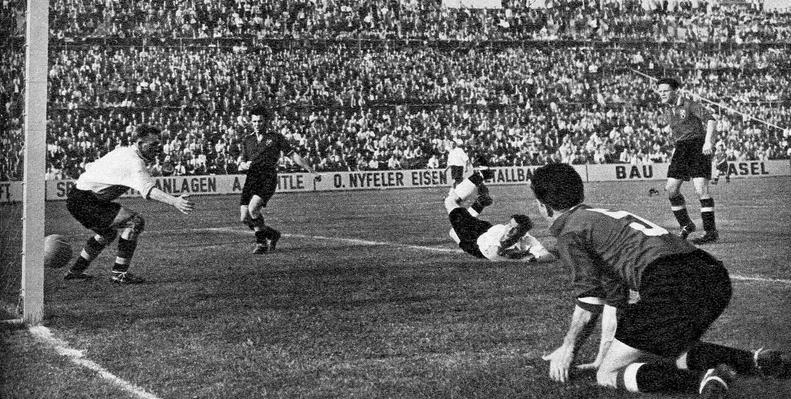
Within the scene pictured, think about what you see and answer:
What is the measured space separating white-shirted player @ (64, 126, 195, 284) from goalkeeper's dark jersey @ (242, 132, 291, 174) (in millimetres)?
2791

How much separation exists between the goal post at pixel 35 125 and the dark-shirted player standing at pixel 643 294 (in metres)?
3.04

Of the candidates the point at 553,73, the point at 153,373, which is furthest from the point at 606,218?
the point at 553,73

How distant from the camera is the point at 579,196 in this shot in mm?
3996

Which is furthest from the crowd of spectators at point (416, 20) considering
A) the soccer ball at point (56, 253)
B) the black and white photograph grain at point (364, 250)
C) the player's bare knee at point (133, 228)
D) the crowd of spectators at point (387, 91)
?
the player's bare knee at point (133, 228)

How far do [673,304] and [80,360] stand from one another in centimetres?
304

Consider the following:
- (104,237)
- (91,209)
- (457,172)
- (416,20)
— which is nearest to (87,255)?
(104,237)

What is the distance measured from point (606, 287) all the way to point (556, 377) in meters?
0.48

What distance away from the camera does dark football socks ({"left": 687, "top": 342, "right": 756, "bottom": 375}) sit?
399cm

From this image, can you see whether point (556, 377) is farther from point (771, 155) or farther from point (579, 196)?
point (771, 155)

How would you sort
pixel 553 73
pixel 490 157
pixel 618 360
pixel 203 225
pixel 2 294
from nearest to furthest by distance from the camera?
pixel 618 360 → pixel 2 294 → pixel 203 225 → pixel 490 157 → pixel 553 73

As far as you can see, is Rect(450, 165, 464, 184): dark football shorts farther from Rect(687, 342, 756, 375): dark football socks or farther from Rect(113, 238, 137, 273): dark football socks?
Rect(687, 342, 756, 375): dark football socks

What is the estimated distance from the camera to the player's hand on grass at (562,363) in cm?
395

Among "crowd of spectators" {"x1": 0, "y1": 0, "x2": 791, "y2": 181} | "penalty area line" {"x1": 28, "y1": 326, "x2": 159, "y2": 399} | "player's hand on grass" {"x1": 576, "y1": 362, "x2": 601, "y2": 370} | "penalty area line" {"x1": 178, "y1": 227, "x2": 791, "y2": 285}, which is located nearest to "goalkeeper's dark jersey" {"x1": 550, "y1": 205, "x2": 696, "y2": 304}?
"player's hand on grass" {"x1": 576, "y1": 362, "x2": 601, "y2": 370}

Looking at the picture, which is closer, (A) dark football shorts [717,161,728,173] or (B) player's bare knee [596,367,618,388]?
(B) player's bare knee [596,367,618,388]
